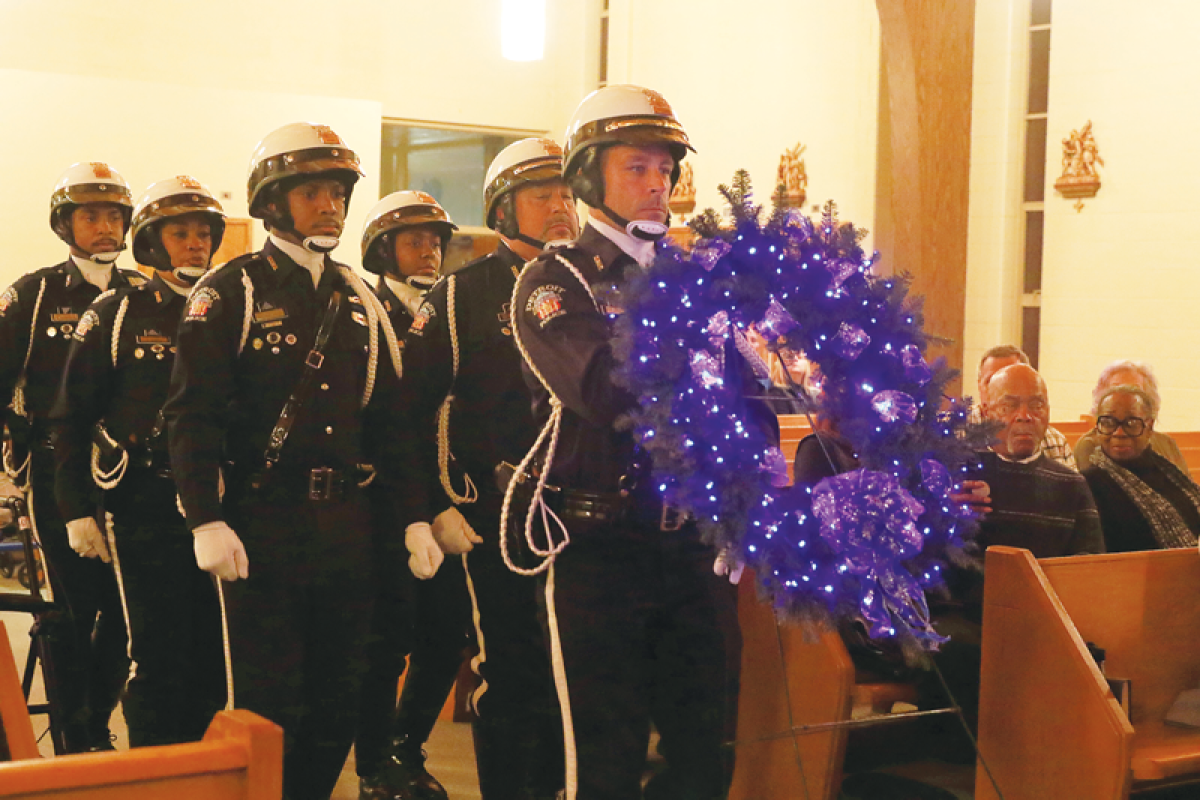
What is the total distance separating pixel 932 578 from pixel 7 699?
1537 mm

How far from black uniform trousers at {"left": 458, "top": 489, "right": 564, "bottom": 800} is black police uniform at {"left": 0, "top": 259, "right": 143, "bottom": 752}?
1292 mm

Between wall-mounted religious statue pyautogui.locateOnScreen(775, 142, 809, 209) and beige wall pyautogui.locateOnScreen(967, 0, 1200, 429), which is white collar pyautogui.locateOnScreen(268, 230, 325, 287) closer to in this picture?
beige wall pyautogui.locateOnScreen(967, 0, 1200, 429)

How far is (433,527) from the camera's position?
3260 mm

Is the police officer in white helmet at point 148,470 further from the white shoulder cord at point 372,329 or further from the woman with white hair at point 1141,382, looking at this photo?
the woman with white hair at point 1141,382

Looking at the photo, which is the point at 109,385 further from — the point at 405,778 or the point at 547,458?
the point at 547,458

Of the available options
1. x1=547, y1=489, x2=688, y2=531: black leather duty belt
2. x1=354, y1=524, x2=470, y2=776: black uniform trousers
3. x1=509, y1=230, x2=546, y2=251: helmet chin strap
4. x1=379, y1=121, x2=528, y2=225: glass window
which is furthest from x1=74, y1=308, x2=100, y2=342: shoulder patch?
x1=379, y1=121, x2=528, y2=225: glass window

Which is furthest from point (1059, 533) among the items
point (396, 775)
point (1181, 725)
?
point (396, 775)

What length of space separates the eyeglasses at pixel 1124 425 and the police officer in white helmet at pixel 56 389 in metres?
3.33

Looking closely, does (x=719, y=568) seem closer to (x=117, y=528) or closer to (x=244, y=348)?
(x=244, y=348)

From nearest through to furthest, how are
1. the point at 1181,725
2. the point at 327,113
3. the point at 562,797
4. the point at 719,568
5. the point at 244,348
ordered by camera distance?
the point at 719,568
the point at 562,797
the point at 244,348
the point at 1181,725
the point at 327,113

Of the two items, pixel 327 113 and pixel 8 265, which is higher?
pixel 327 113

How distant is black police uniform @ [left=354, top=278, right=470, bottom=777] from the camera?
3.49m

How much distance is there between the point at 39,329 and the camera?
4.28m

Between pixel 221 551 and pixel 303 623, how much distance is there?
267 mm
